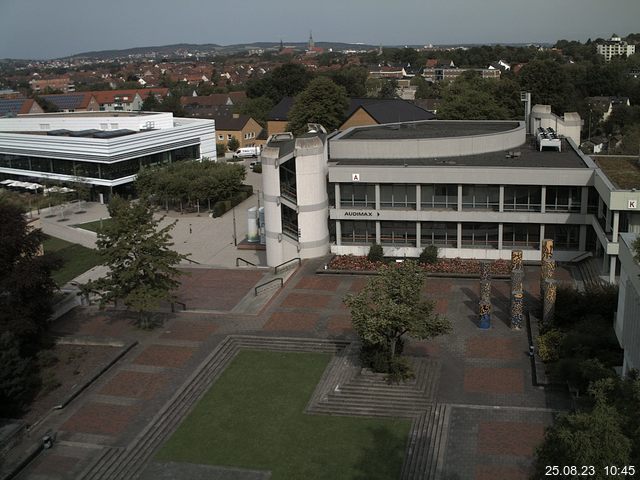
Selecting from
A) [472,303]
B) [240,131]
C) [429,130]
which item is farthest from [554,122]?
[240,131]

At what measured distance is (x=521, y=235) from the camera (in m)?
40.0

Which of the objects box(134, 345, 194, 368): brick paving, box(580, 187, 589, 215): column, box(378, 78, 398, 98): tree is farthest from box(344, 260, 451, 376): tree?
box(378, 78, 398, 98): tree

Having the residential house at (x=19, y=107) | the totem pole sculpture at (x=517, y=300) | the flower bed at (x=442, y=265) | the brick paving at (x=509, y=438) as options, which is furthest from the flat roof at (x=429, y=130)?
the residential house at (x=19, y=107)

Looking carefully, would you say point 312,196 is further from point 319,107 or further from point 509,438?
point 319,107

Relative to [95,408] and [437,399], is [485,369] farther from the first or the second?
[95,408]

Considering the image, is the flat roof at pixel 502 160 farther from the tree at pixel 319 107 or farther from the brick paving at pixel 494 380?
the tree at pixel 319 107

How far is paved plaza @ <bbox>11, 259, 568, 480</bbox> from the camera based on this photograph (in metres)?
22.2

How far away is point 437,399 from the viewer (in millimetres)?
25000

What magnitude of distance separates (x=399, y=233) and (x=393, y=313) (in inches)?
660

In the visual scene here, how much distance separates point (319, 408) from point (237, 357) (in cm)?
570

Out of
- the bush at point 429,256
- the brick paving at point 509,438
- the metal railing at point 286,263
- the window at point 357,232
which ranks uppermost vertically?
the window at point 357,232

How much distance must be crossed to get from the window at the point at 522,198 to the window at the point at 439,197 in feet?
9.40

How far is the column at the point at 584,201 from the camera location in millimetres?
38125

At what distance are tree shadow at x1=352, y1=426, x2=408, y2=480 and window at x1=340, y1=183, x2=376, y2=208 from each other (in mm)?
19932
